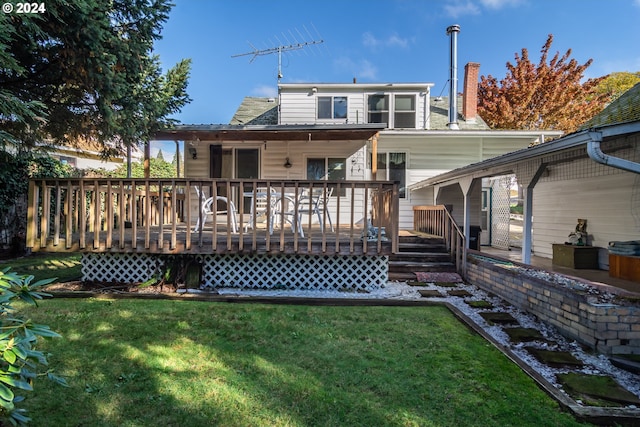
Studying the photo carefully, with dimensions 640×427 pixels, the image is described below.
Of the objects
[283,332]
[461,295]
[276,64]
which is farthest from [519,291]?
[276,64]

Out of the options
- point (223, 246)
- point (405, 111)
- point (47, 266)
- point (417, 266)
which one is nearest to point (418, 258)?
point (417, 266)

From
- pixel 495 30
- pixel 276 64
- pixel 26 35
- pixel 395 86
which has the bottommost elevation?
pixel 26 35

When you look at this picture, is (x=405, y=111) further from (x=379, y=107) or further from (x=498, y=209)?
(x=498, y=209)

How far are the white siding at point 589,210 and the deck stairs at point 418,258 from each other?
2815 mm

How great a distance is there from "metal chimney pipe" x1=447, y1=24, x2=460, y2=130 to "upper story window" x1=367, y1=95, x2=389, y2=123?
7.31 ft

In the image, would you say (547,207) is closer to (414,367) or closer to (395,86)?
(395,86)

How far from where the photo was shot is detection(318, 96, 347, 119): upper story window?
38.9ft

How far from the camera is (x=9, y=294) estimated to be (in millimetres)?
1583

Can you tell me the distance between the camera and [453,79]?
40.0ft

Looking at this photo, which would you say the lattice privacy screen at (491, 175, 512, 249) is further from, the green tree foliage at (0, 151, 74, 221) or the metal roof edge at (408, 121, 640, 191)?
the green tree foliage at (0, 151, 74, 221)

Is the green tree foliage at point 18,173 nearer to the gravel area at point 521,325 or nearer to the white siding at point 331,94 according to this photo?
the gravel area at point 521,325

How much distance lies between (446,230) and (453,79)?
7029mm

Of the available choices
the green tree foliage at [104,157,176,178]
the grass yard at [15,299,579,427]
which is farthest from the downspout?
the green tree foliage at [104,157,176,178]

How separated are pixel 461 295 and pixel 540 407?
3355 millimetres
